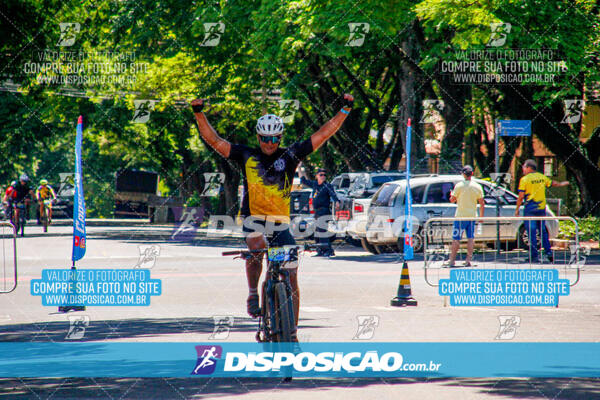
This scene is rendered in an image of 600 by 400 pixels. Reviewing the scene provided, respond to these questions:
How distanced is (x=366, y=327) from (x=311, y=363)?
209cm

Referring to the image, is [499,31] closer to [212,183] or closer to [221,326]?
[221,326]

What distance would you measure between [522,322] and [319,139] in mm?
4287

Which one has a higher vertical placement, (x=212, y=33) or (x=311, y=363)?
(x=212, y=33)

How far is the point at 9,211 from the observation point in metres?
33.7

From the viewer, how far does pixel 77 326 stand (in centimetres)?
1077

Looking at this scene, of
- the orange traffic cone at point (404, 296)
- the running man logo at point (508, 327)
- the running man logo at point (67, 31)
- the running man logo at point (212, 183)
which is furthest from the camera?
the running man logo at point (212, 183)

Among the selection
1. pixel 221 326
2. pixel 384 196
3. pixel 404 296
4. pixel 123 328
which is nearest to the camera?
pixel 221 326

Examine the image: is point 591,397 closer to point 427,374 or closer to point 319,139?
point 427,374

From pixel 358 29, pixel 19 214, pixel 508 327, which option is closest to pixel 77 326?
pixel 508 327

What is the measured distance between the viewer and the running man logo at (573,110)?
29.6 meters

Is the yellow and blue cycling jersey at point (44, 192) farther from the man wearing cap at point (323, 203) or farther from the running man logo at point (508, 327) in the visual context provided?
the running man logo at point (508, 327)

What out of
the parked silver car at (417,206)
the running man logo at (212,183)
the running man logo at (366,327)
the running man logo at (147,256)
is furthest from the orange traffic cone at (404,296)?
the running man logo at (212,183)

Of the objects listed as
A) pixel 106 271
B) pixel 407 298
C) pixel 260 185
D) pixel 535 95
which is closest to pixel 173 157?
pixel 535 95

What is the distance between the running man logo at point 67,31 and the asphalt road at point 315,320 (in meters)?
11.6
